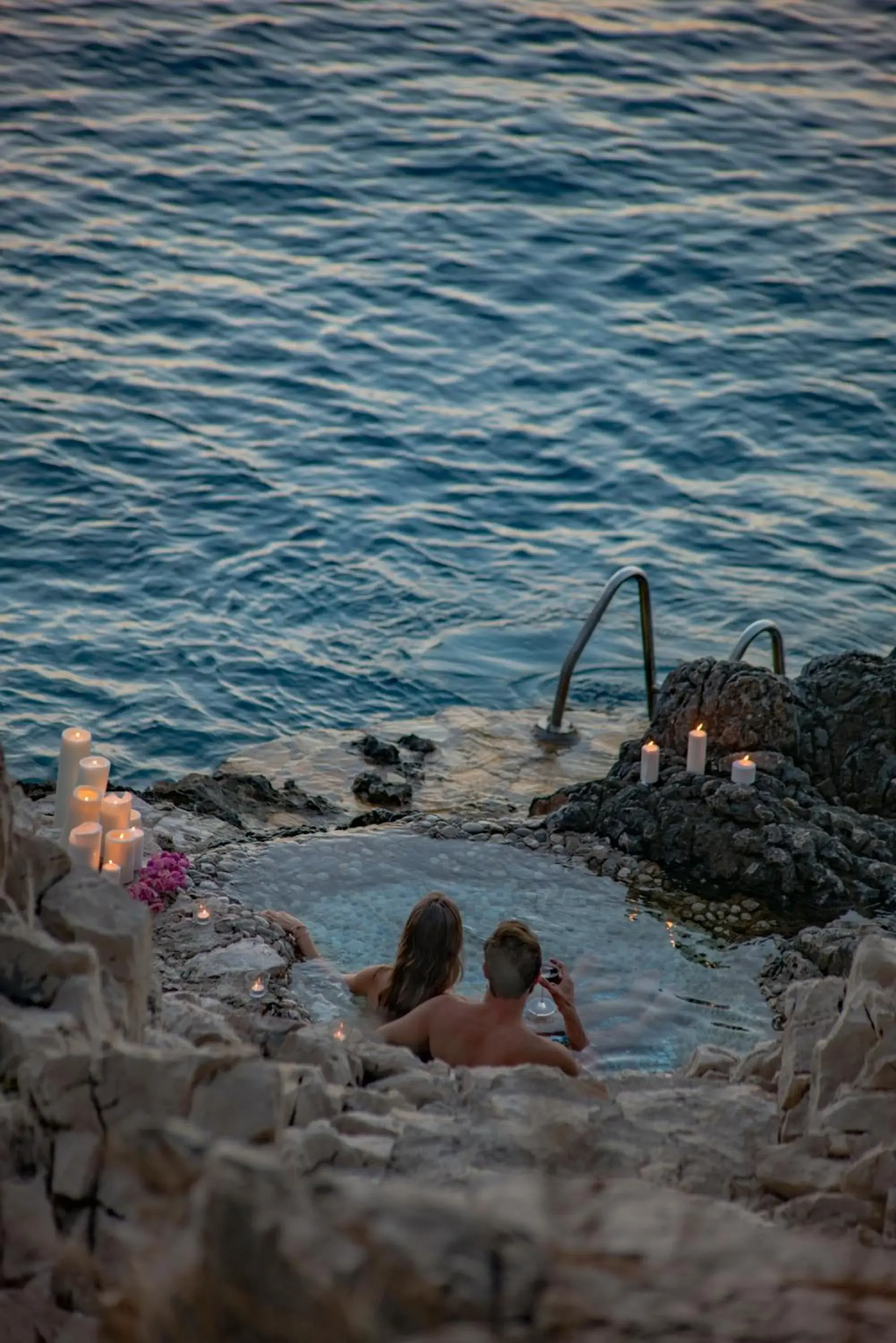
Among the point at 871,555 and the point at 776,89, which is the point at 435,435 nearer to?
A: the point at 871,555

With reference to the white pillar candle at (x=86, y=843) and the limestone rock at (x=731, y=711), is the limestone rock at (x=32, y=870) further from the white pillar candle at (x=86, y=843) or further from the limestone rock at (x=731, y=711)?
the limestone rock at (x=731, y=711)

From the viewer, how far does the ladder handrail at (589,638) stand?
828 centimetres

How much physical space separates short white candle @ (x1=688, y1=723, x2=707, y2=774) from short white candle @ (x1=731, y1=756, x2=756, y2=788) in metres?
0.16

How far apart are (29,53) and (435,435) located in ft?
27.7

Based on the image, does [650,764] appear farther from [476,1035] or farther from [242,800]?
[476,1035]

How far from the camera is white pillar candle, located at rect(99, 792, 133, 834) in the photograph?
18.8 feet

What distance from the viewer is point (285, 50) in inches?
771

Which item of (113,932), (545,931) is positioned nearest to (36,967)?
(113,932)

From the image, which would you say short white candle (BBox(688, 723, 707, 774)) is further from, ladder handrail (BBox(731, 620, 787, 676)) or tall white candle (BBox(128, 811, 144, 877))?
tall white candle (BBox(128, 811, 144, 877))

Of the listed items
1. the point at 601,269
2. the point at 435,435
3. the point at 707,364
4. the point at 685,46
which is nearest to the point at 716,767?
the point at 435,435

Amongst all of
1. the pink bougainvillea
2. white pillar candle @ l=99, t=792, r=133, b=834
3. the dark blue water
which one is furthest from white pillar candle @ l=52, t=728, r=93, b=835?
the dark blue water

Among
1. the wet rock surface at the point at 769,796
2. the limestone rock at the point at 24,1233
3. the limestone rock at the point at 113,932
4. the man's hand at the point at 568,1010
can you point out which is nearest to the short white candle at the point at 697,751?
the wet rock surface at the point at 769,796

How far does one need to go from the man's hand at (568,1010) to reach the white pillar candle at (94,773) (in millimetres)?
A: 1742

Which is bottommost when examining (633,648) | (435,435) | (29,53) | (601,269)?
(633,648)
